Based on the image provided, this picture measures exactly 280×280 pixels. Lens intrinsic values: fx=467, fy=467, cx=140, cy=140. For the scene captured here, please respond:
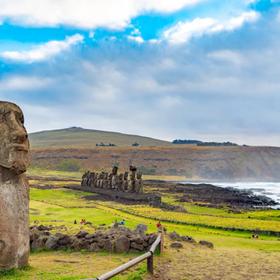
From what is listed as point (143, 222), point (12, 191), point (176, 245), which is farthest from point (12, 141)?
point (143, 222)

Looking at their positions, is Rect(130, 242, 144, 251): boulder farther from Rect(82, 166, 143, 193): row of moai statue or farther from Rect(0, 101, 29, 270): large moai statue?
Rect(82, 166, 143, 193): row of moai statue

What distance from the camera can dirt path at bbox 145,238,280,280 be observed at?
43.1ft

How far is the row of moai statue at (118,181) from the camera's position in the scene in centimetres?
6075

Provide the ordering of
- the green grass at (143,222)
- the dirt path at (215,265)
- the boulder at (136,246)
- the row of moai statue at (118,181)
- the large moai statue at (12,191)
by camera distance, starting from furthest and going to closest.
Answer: the row of moai statue at (118,181) → the green grass at (143,222) → the boulder at (136,246) → the dirt path at (215,265) → the large moai statue at (12,191)

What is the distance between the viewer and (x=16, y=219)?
12617 millimetres

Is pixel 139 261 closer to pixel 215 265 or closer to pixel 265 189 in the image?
pixel 215 265

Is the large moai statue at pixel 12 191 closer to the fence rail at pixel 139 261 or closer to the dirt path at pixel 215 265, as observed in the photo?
the fence rail at pixel 139 261

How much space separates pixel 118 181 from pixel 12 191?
51.3m

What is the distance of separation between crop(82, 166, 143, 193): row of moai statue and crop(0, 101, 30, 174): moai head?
47.6 m

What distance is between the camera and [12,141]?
41.5ft

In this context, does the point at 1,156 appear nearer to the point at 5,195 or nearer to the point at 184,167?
Answer: the point at 5,195

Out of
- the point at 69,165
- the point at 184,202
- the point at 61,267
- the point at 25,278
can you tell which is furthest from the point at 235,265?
the point at 69,165

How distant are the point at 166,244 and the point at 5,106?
865cm

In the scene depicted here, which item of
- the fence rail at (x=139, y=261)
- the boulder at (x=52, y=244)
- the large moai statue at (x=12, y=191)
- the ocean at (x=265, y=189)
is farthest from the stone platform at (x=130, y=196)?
A: the large moai statue at (x=12, y=191)
